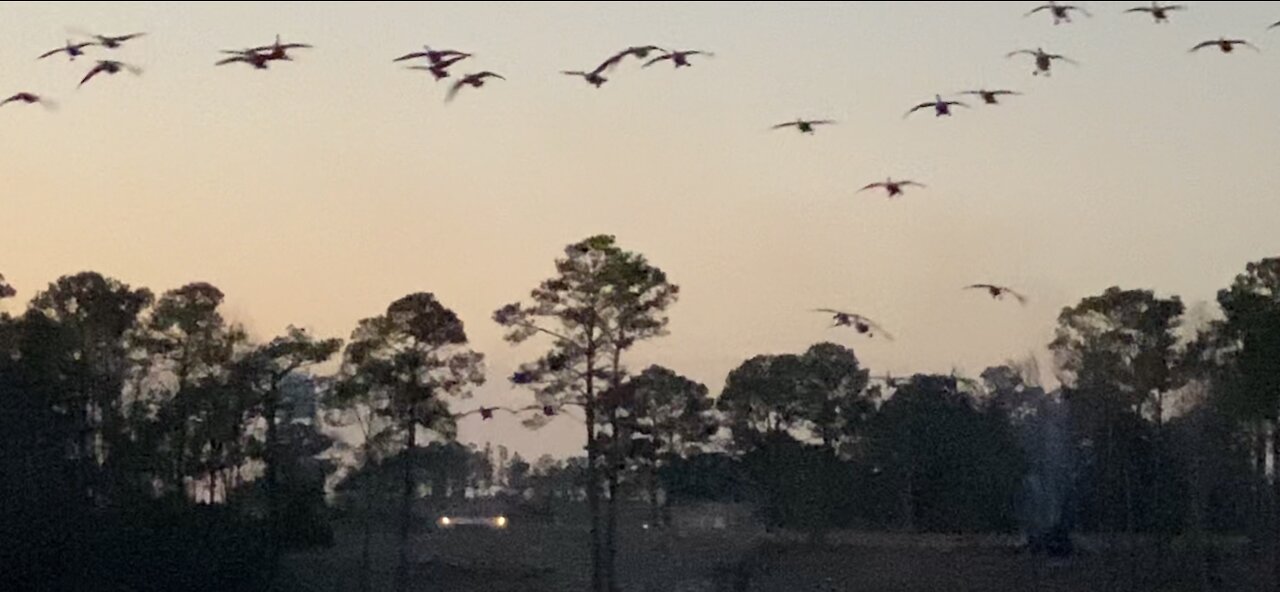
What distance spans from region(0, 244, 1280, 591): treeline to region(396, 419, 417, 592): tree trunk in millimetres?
48

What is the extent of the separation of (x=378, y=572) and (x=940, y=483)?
36.2 feet

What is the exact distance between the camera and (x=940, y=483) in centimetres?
3738

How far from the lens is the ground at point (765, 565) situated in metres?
31.5

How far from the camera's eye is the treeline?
2798cm

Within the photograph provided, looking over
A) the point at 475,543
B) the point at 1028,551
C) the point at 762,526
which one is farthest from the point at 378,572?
the point at 1028,551

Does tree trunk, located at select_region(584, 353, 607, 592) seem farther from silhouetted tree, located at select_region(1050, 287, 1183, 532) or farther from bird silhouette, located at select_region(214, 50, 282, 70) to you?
bird silhouette, located at select_region(214, 50, 282, 70)

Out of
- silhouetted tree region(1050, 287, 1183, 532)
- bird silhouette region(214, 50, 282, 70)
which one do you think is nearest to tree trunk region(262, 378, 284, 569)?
silhouetted tree region(1050, 287, 1183, 532)

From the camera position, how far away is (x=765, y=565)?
115 feet

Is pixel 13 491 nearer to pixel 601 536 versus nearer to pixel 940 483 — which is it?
pixel 601 536

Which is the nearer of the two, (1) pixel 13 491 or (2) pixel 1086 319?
(1) pixel 13 491

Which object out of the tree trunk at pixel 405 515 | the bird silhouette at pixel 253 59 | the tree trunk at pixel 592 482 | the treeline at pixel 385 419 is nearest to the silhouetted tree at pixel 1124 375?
the treeline at pixel 385 419

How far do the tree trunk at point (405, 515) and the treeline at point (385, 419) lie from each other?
1.9 inches

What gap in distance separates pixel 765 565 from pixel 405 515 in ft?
22.4

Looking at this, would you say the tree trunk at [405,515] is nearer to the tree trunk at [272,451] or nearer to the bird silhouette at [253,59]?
the tree trunk at [272,451]
